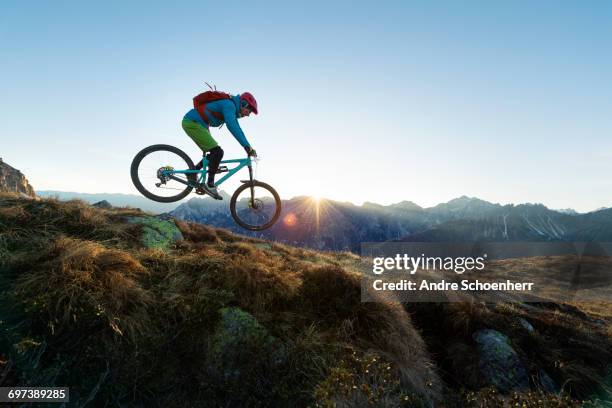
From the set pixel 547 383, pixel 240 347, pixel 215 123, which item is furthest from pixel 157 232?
pixel 547 383

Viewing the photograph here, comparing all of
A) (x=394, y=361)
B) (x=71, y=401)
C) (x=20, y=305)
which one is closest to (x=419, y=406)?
(x=394, y=361)

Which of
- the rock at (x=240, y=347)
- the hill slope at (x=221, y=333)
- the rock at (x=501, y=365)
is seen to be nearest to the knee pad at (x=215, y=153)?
the hill slope at (x=221, y=333)

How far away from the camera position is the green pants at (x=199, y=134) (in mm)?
9594

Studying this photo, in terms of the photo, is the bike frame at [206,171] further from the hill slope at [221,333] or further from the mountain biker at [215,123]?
the hill slope at [221,333]

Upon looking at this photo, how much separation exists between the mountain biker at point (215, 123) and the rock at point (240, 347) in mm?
3584

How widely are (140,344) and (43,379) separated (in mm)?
1592

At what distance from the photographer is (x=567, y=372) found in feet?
32.1

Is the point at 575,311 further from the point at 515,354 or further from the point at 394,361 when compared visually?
the point at 394,361

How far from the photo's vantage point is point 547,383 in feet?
30.9

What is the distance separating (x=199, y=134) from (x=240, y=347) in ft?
19.7

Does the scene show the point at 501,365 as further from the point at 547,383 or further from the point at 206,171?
the point at 206,171

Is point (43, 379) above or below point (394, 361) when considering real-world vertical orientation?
above

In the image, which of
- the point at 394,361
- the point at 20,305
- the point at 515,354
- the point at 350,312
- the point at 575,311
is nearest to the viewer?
the point at 20,305

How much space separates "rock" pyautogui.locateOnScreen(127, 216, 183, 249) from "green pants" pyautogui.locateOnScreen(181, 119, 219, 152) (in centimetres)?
357
